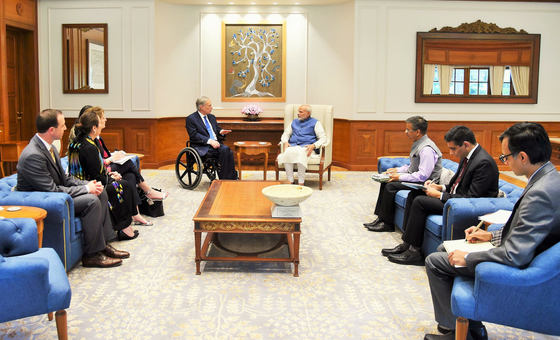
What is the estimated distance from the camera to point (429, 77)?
909 centimetres

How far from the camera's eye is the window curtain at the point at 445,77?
909 cm

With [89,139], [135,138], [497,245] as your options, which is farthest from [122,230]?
[135,138]

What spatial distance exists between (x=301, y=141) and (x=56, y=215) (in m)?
4.52

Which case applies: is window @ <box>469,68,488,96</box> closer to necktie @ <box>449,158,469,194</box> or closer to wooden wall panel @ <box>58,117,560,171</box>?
wooden wall panel @ <box>58,117,560,171</box>

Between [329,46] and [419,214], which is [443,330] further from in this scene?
[329,46]

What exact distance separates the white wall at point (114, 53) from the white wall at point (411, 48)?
3556 mm

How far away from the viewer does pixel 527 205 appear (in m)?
2.44

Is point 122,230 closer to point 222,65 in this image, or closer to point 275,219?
point 275,219

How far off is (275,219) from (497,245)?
1679 millimetres

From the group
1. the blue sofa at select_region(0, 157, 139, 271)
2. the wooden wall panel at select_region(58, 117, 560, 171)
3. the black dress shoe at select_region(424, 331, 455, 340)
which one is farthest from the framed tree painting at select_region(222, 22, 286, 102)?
the black dress shoe at select_region(424, 331, 455, 340)

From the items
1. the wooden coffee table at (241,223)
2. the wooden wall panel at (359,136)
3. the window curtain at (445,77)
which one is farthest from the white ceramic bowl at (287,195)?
the window curtain at (445,77)

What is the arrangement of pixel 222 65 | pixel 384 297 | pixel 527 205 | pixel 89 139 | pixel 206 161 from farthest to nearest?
pixel 222 65
pixel 206 161
pixel 89 139
pixel 384 297
pixel 527 205

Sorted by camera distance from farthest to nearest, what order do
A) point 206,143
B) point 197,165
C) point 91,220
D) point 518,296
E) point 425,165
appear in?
point 206,143
point 197,165
point 425,165
point 91,220
point 518,296

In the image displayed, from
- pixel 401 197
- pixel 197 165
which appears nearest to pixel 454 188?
pixel 401 197
